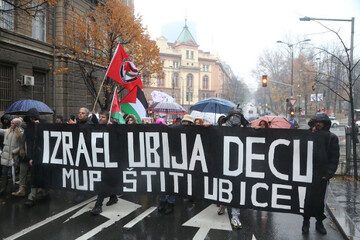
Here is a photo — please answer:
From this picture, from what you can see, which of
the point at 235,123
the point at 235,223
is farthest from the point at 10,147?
the point at 235,223

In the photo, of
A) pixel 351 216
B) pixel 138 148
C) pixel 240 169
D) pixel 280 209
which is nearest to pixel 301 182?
pixel 280 209

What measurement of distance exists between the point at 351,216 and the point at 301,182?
5.48 ft

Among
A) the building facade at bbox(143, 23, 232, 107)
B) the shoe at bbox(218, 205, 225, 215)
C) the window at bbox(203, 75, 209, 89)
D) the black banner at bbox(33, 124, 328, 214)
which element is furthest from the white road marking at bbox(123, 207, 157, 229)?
the window at bbox(203, 75, 209, 89)

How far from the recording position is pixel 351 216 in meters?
5.26

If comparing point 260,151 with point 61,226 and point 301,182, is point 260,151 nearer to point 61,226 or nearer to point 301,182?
point 301,182

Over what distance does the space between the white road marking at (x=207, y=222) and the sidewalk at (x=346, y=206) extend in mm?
1915

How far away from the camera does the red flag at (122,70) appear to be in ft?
23.5

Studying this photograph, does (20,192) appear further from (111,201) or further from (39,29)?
(39,29)

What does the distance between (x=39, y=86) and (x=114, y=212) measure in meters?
14.1

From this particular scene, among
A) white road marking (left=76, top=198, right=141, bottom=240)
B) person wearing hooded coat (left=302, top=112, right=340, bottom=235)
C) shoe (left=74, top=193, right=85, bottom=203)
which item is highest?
person wearing hooded coat (left=302, top=112, right=340, bottom=235)

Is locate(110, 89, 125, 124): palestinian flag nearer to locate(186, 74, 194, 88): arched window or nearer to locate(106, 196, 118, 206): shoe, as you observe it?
locate(106, 196, 118, 206): shoe

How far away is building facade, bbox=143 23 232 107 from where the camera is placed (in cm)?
7906

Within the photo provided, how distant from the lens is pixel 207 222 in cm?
506

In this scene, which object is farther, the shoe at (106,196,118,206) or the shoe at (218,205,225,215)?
the shoe at (106,196,118,206)
